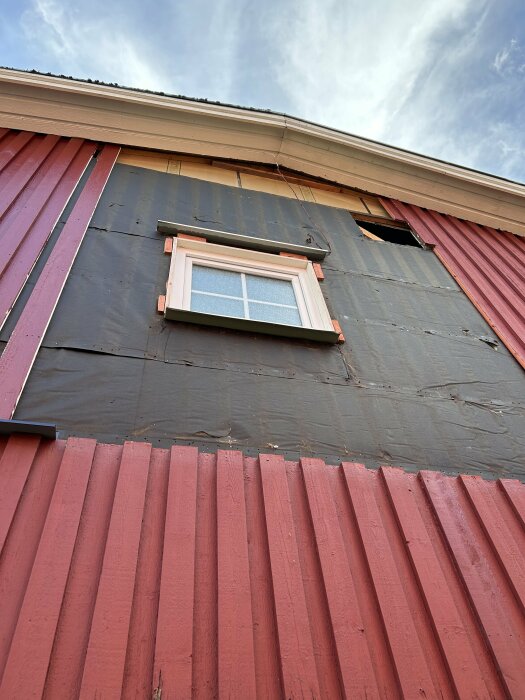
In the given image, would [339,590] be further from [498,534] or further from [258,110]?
[258,110]

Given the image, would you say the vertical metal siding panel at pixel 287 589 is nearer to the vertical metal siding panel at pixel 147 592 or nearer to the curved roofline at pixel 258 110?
the vertical metal siding panel at pixel 147 592

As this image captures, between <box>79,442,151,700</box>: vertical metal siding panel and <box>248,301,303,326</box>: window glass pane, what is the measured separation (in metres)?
1.85

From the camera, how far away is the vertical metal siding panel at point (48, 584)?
59.0 inches

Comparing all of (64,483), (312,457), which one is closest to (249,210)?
(312,457)

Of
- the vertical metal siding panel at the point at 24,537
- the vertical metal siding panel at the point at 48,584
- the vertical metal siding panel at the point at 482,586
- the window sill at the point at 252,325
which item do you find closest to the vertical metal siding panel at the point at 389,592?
the vertical metal siding panel at the point at 482,586

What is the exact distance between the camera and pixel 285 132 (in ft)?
19.6

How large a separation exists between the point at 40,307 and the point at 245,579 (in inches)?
93.1

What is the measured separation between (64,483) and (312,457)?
4.75ft

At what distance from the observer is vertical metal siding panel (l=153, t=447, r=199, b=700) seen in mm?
1601

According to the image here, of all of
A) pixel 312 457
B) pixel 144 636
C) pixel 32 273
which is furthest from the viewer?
pixel 32 273

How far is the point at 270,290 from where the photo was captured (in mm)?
4242

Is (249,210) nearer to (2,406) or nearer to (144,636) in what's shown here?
(2,406)

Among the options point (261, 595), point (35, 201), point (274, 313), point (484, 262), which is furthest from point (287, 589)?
point (484, 262)

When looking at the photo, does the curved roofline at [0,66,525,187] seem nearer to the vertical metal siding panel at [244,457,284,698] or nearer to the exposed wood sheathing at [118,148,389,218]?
the exposed wood sheathing at [118,148,389,218]
